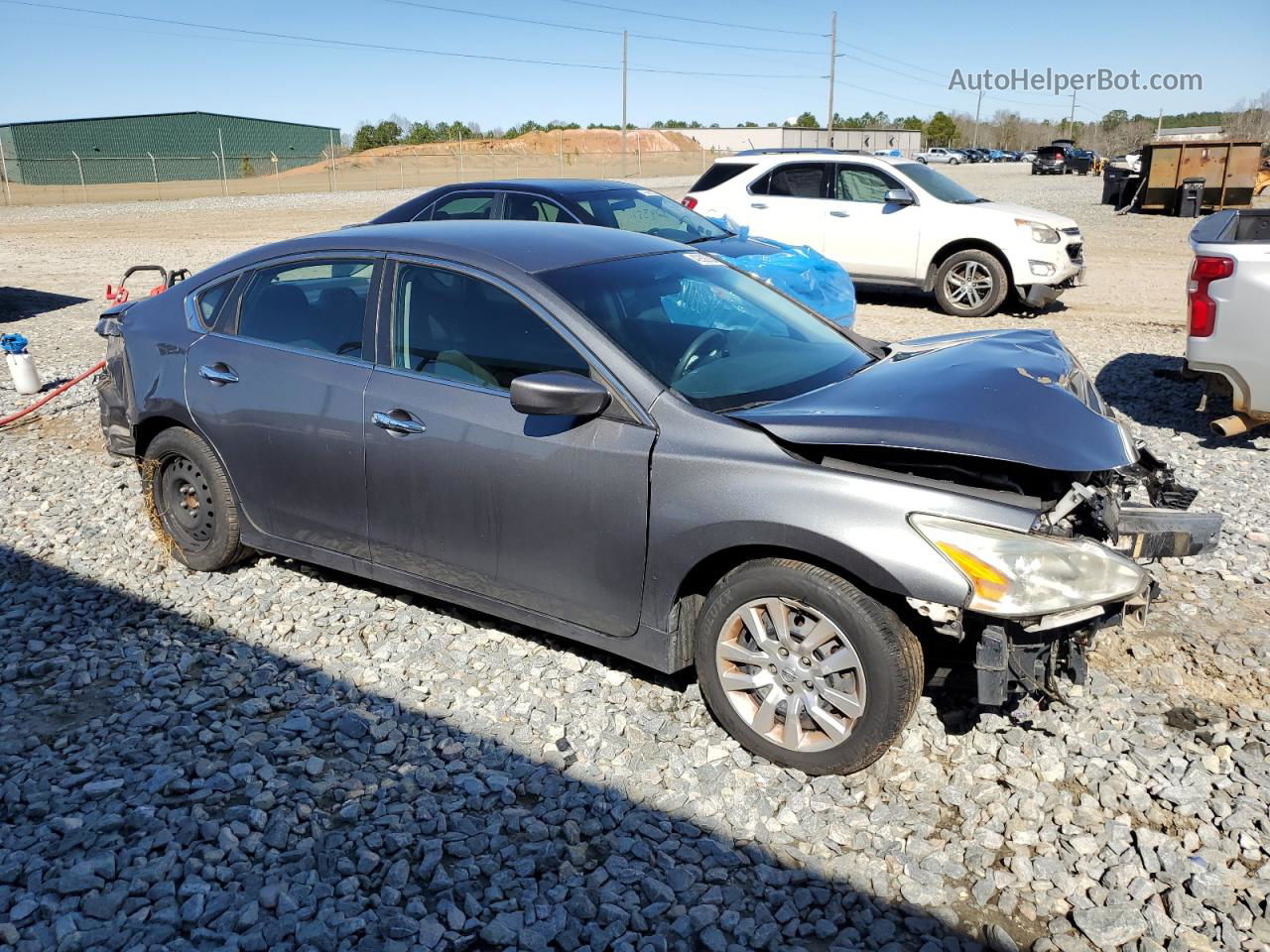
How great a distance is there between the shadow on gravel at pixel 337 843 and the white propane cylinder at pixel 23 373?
5696mm

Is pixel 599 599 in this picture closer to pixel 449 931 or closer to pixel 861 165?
pixel 449 931

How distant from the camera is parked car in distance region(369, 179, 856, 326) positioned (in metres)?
8.72

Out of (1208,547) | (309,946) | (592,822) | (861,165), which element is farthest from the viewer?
A: (861,165)

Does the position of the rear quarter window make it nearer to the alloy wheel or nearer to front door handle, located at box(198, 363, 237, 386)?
the alloy wheel

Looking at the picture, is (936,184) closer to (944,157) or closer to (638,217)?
(638,217)

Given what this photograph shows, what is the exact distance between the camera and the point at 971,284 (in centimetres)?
1188

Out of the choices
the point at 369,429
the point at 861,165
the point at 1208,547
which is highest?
the point at 861,165

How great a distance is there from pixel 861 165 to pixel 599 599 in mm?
10216

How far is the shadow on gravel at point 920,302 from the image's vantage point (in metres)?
12.3

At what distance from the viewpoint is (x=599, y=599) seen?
367cm

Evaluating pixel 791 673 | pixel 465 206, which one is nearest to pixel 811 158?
pixel 465 206

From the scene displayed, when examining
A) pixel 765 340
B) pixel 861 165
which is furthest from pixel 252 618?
pixel 861 165

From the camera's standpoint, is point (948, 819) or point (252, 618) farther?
point (252, 618)

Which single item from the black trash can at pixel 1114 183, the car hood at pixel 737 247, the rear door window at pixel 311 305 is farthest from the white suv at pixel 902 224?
the black trash can at pixel 1114 183
